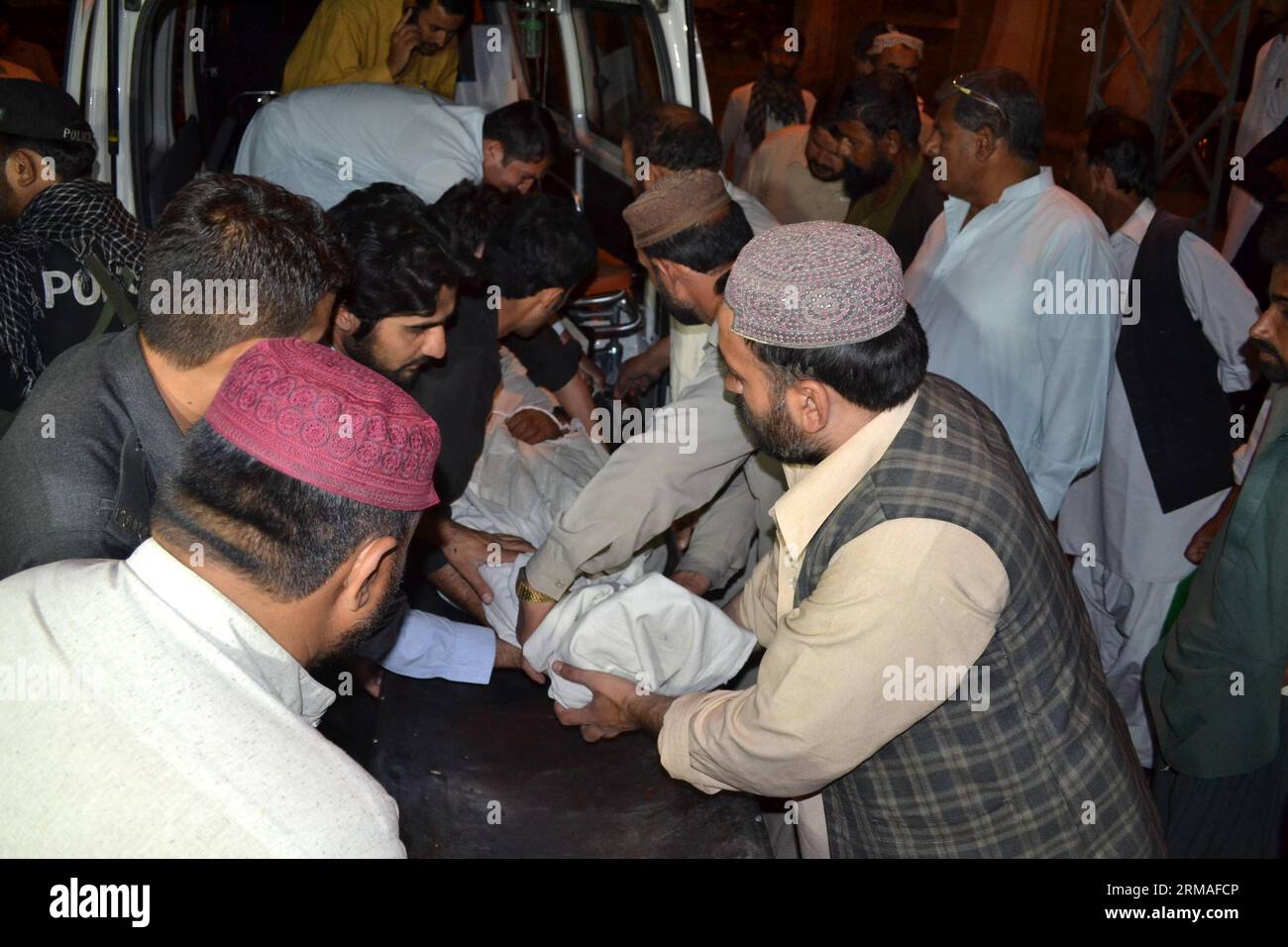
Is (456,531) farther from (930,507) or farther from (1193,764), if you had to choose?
(1193,764)

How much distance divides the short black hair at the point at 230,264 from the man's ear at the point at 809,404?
3.13 feet

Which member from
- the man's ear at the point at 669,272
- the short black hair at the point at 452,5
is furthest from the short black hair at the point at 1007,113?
the short black hair at the point at 452,5

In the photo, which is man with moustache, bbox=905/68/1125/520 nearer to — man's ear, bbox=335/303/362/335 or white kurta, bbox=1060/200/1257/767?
white kurta, bbox=1060/200/1257/767

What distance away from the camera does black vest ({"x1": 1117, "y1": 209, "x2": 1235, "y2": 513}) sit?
3711mm

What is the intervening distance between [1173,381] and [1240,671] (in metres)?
1.32

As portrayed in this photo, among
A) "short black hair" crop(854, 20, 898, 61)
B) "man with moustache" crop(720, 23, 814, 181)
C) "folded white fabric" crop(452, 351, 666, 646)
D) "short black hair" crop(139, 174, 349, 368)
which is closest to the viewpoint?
"short black hair" crop(139, 174, 349, 368)

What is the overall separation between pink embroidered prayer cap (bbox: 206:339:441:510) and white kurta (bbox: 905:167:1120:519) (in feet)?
7.92

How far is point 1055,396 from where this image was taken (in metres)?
3.45

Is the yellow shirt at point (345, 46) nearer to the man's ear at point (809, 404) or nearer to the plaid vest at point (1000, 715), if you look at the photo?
the man's ear at point (809, 404)

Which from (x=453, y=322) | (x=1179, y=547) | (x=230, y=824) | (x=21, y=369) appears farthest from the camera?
(x=1179, y=547)

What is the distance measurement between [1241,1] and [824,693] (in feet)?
19.9

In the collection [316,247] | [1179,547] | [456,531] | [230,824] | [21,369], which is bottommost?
[1179,547]

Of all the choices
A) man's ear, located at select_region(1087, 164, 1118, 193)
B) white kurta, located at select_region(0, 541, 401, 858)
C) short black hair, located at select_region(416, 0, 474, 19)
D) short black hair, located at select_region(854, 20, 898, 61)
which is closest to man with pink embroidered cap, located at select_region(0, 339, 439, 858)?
white kurta, located at select_region(0, 541, 401, 858)
